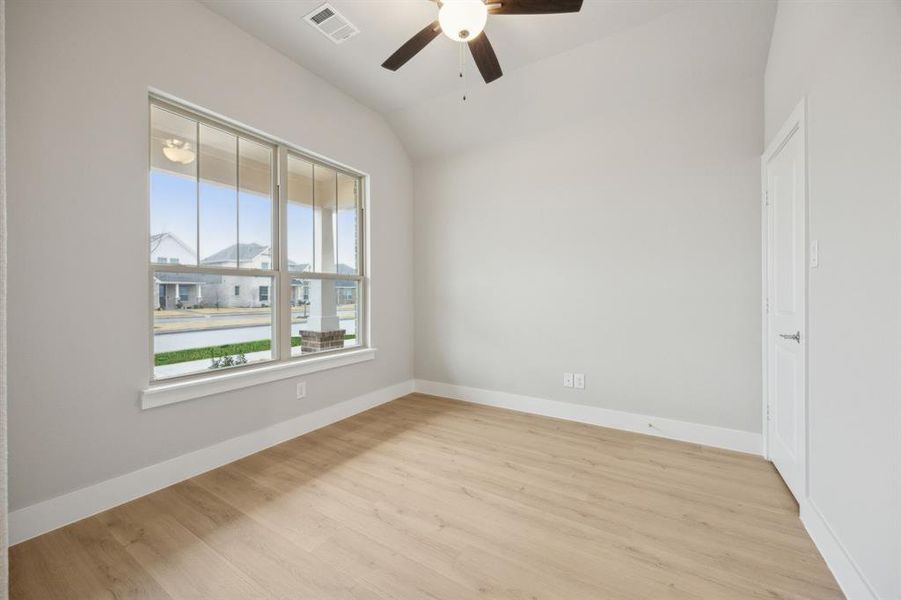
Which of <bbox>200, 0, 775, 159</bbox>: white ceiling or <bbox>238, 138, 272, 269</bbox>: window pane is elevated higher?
<bbox>200, 0, 775, 159</bbox>: white ceiling

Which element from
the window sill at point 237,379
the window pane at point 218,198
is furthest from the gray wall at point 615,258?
the window pane at point 218,198

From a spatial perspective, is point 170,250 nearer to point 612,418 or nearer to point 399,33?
point 399,33

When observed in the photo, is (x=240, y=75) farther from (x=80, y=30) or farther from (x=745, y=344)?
(x=745, y=344)

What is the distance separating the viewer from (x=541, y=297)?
12.4 feet

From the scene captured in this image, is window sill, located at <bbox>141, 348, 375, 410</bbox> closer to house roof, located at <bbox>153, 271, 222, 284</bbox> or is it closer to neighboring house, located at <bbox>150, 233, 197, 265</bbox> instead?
house roof, located at <bbox>153, 271, 222, 284</bbox>

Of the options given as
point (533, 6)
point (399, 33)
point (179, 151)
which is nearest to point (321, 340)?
point (179, 151)

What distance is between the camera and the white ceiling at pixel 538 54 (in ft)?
8.50

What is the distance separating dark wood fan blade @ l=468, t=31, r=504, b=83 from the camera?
7.30ft

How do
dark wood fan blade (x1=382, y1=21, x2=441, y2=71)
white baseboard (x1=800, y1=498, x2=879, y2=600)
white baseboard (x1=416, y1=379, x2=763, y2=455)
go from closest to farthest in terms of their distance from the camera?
white baseboard (x1=800, y1=498, x2=879, y2=600), dark wood fan blade (x1=382, y1=21, x2=441, y2=71), white baseboard (x1=416, y1=379, x2=763, y2=455)

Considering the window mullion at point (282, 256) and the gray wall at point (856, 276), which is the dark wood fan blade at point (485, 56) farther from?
the window mullion at point (282, 256)

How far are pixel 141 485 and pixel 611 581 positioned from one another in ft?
8.60

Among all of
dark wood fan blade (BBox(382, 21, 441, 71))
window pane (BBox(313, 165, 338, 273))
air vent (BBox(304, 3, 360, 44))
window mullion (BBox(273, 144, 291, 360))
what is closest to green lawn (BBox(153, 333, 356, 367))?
window mullion (BBox(273, 144, 291, 360))

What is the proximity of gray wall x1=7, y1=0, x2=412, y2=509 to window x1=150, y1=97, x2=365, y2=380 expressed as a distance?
173mm

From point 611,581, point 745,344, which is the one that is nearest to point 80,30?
point 611,581
